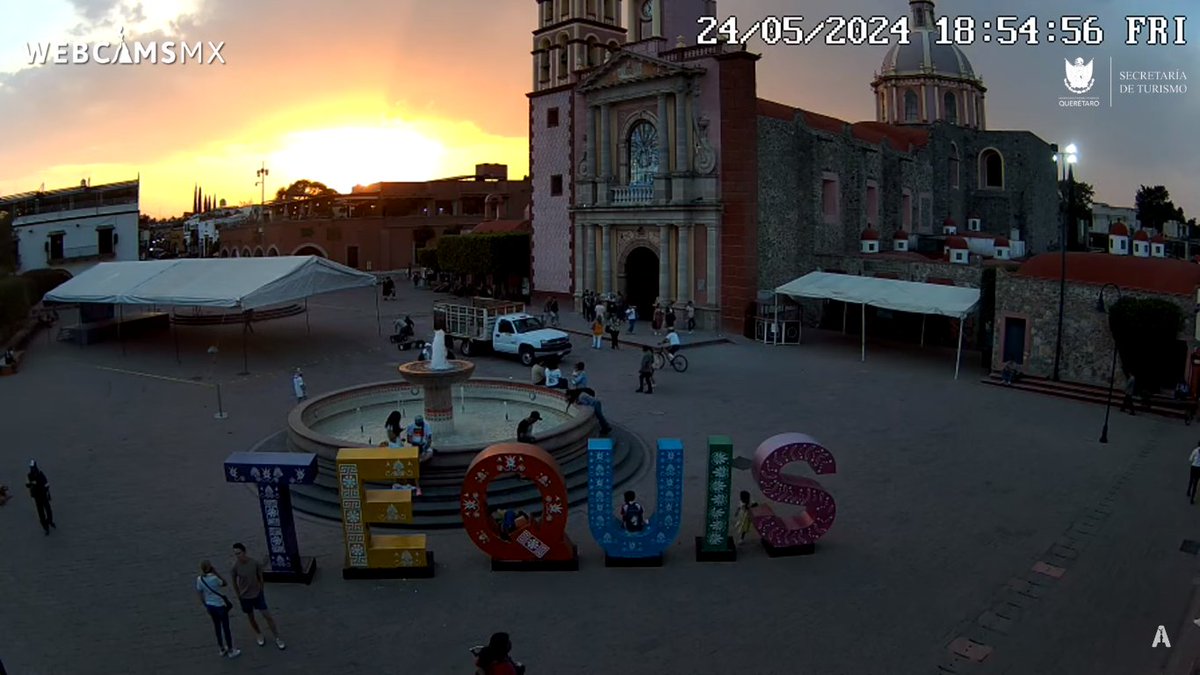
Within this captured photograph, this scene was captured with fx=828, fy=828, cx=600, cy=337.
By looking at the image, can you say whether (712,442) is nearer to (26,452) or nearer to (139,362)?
(26,452)

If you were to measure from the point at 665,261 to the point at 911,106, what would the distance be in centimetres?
3899

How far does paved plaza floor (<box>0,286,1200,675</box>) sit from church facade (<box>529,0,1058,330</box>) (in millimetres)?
14374

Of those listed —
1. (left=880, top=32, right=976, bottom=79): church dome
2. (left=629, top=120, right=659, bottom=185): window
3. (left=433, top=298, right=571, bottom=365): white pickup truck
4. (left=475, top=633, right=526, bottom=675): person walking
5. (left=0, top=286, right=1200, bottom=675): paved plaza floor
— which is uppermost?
(left=880, top=32, right=976, bottom=79): church dome

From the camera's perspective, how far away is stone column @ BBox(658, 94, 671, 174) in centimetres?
3459


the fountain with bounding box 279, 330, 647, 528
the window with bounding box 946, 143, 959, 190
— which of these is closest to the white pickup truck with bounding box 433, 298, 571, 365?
the fountain with bounding box 279, 330, 647, 528

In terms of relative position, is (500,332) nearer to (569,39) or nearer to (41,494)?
(41,494)

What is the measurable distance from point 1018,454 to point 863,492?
445 centimetres

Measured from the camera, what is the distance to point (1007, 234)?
5656cm

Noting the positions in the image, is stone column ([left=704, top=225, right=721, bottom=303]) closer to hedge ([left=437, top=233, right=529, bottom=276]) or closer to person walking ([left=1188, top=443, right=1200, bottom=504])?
hedge ([left=437, top=233, right=529, bottom=276])

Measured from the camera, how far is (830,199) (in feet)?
127

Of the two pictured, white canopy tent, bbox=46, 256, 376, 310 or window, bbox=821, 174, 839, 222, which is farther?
window, bbox=821, 174, 839, 222

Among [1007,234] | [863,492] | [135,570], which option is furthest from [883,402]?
[1007,234]

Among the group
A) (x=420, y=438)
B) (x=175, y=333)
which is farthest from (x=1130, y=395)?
(x=175, y=333)

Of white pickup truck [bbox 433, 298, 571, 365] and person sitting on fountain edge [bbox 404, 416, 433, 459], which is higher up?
white pickup truck [bbox 433, 298, 571, 365]
